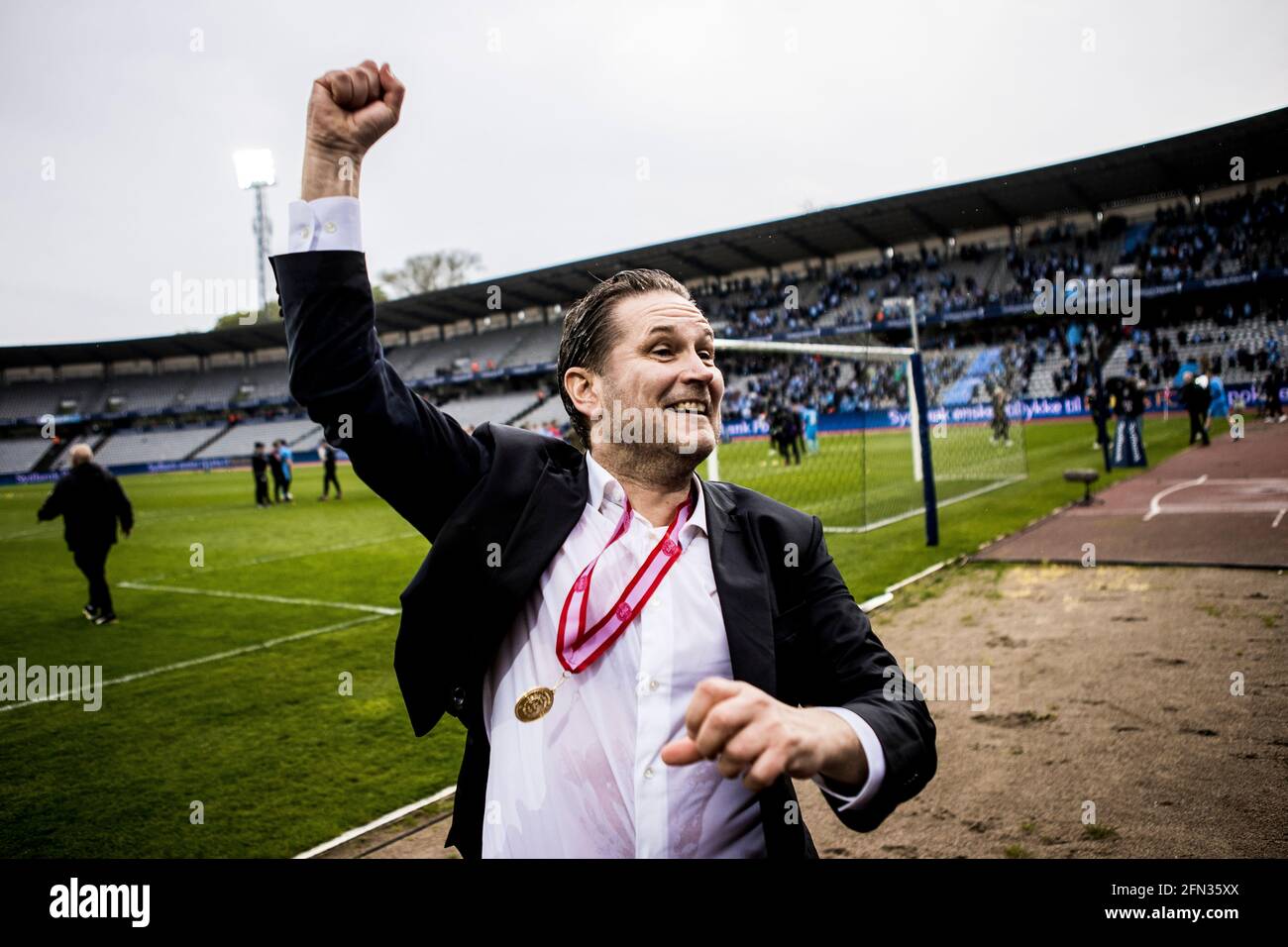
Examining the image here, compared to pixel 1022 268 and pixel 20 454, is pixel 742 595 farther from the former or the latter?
pixel 20 454

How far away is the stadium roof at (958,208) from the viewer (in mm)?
31609

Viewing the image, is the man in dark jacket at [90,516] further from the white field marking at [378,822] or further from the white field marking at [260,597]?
the white field marking at [378,822]

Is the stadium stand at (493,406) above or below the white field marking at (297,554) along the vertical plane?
above

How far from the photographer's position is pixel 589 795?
1.58 m

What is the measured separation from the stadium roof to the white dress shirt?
25.6 metres

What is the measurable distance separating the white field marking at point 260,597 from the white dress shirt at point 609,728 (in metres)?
7.82

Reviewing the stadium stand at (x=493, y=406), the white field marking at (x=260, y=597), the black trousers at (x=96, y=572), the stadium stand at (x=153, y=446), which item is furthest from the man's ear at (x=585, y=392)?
the stadium stand at (x=153, y=446)

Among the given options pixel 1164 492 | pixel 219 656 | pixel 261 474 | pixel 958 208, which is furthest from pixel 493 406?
pixel 219 656

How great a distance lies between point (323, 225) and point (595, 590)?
0.87m

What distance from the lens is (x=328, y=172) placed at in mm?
1463

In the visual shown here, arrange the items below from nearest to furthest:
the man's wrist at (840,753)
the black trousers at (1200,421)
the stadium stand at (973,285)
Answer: the man's wrist at (840,753) → the black trousers at (1200,421) → the stadium stand at (973,285)
